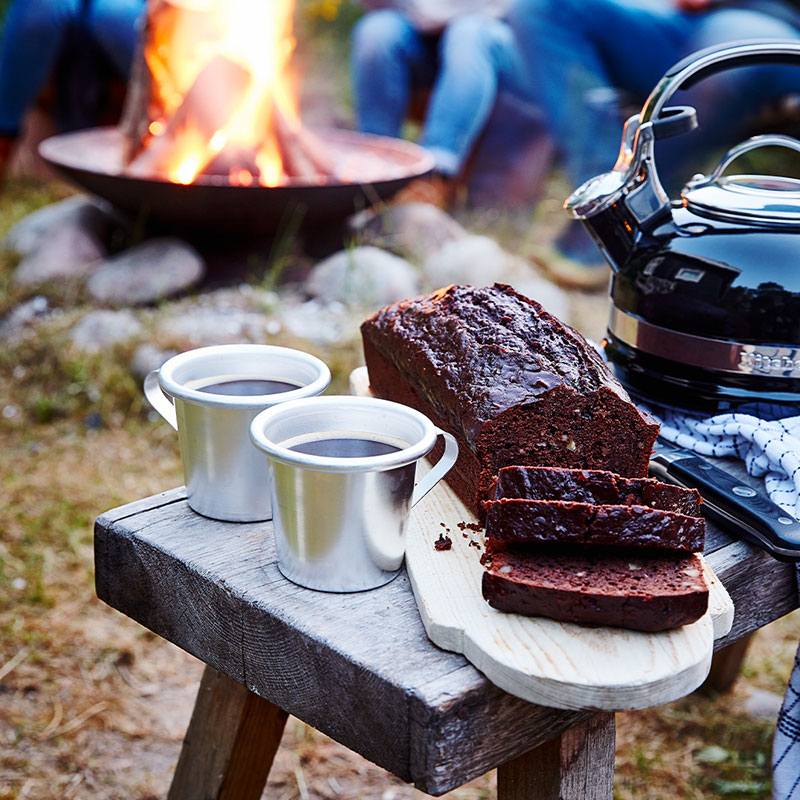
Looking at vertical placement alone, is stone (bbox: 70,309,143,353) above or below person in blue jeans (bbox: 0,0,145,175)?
below

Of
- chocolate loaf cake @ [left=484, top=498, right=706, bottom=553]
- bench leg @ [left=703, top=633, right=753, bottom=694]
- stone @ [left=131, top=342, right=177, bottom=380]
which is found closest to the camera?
chocolate loaf cake @ [left=484, top=498, right=706, bottom=553]

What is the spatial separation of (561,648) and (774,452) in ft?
1.89

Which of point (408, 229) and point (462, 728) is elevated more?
point (462, 728)

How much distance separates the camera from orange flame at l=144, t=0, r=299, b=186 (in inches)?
150

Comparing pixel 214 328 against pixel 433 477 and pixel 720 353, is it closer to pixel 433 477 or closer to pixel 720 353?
pixel 720 353

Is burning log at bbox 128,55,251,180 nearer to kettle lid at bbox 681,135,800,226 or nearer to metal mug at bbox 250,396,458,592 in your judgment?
kettle lid at bbox 681,135,800,226

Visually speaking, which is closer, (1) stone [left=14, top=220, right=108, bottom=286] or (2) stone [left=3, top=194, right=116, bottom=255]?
(1) stone [left=14, top=220, right=108, bottom=286]

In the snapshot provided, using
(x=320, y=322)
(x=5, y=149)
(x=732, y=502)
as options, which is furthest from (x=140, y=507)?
(x=5, y=149)

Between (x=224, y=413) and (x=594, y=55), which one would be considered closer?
(x=224, y=413)

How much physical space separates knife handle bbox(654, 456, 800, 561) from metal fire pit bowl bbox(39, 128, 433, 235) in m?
2.46

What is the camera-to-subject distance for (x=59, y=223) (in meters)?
4.18

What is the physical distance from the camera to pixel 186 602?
1201 millimetres

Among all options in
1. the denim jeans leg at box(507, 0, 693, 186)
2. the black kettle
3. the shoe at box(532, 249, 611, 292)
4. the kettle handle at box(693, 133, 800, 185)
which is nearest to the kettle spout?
the black kettle

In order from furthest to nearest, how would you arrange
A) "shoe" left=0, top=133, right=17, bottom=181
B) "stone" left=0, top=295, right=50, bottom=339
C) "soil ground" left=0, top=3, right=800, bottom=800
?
"shoe" left=0, top=133, right=17, bottom=181
"stone" left=0, top=295, right=50, bottom=339
"soil ground" left=0, top=3, right=800, bottom=800
